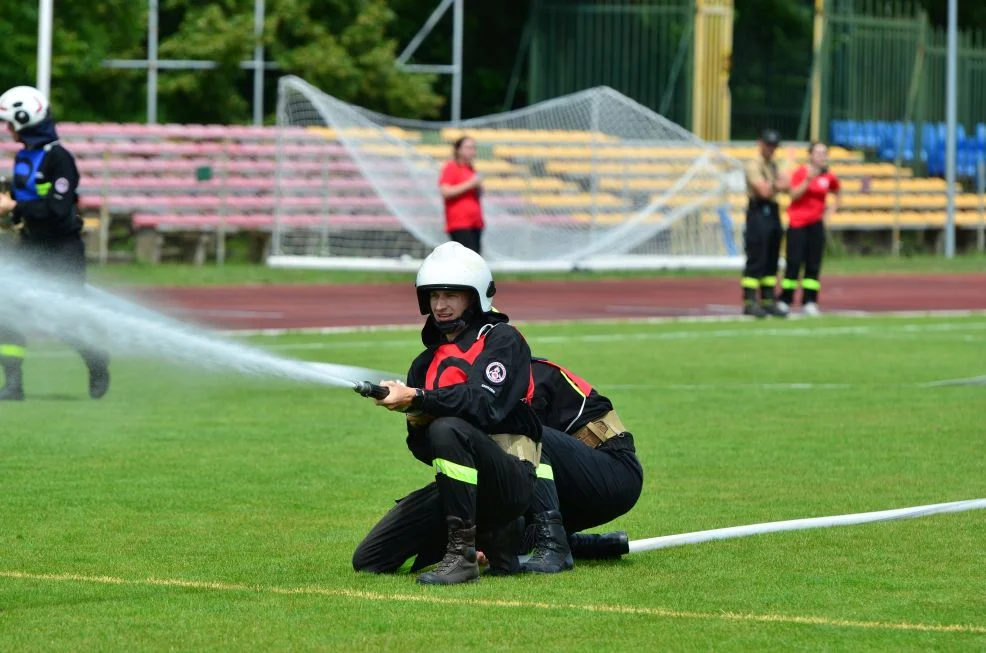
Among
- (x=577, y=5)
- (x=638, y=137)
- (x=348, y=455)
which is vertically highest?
(x=577, y=5)

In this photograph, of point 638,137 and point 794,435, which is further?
point 638,137

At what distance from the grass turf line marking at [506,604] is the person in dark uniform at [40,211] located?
6.32 meters

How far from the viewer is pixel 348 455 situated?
37.3ft

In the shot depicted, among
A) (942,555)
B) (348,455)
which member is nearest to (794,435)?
(348,455)

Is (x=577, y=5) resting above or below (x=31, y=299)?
above

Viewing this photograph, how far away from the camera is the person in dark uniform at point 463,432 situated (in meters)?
7.42

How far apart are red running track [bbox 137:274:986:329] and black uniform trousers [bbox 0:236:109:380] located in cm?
639

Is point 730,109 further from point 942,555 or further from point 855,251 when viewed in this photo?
point 942,555

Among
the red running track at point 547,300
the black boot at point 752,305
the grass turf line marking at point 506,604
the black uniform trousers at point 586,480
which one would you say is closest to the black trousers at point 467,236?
the red running track at point 547,300

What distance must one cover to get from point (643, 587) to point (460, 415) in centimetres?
93

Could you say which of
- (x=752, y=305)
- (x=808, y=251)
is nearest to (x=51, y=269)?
(x=752, y=305)

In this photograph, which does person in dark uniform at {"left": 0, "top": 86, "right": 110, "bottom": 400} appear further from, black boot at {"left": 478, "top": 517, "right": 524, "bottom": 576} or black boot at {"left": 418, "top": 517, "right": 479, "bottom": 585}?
black boot at {"left": 418, "top": 517, "right": 479, "bottom": 585}

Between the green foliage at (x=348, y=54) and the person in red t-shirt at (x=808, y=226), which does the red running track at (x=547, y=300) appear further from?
the green foliage at (x=348, y=54)

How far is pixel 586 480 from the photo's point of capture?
315 inches
